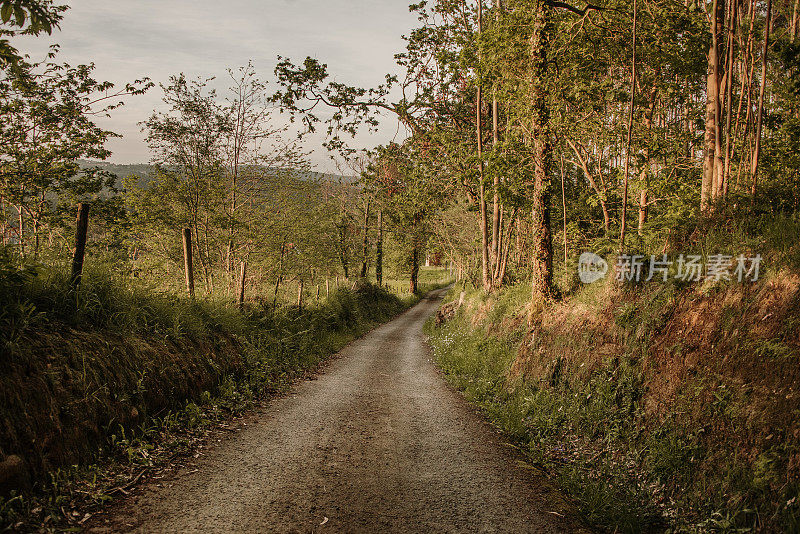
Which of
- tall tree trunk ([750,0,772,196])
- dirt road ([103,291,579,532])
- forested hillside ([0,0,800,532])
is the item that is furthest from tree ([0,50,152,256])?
tall tree trunk ([750,0,772,196])

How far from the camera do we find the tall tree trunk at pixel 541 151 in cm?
971

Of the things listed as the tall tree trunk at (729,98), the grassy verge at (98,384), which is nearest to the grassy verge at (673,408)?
the tall tree trunk at (729,98)

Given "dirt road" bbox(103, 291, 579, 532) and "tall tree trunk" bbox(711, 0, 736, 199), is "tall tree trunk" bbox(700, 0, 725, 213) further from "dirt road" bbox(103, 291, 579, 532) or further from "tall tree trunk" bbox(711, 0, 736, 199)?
"dirt road" bbox(103, 291, 579, 532)

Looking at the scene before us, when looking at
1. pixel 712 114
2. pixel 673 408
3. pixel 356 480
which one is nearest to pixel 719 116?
pixel 712 114

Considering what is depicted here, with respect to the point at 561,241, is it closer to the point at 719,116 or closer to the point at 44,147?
the point at 719,116

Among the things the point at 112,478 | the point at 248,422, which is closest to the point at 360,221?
the point at 248,422

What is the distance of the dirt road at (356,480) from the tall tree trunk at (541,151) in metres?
3.78

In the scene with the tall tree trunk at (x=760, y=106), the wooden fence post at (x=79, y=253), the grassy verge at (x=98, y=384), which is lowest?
the grassy verge at (x=98, y=384)

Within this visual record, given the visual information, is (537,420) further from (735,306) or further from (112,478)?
(112,478)

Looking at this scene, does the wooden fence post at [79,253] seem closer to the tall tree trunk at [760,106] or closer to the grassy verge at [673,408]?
the grassy verge at [673,408]

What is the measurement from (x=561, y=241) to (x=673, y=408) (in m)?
9.73

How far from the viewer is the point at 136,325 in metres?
6.45

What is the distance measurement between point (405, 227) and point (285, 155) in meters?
24.1

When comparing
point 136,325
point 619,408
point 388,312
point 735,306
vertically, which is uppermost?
point 735,306
